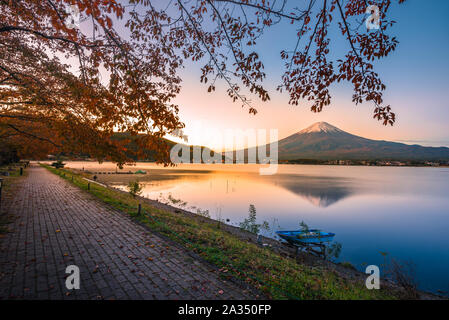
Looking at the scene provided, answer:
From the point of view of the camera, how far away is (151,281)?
4363 mm

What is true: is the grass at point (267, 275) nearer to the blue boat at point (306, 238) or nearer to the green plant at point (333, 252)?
the blue boat at point (306, 238)

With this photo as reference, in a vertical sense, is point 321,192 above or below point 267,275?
below

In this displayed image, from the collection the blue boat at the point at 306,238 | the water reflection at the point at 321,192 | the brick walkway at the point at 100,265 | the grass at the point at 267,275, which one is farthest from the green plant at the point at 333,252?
the water reflection at the point at 321,192

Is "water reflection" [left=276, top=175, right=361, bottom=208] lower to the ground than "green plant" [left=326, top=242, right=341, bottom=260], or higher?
lower

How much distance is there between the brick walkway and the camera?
3.95 metres

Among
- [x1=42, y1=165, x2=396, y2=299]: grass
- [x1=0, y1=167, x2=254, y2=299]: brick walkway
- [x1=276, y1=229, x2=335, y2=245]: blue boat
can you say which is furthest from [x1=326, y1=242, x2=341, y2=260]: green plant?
[x1=0, y1=167, x2=254, y2=299]: brick walkway

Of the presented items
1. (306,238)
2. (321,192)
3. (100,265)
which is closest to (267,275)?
(100,265)

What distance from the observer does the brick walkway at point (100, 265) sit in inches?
155

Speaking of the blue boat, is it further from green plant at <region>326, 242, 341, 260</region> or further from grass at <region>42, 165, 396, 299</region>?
grass at <region>42, 165, 396, 299</region>

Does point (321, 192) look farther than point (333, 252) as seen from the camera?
Yes

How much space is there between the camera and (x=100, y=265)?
495 centimetres

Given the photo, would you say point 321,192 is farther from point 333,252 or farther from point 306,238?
point 306,238
